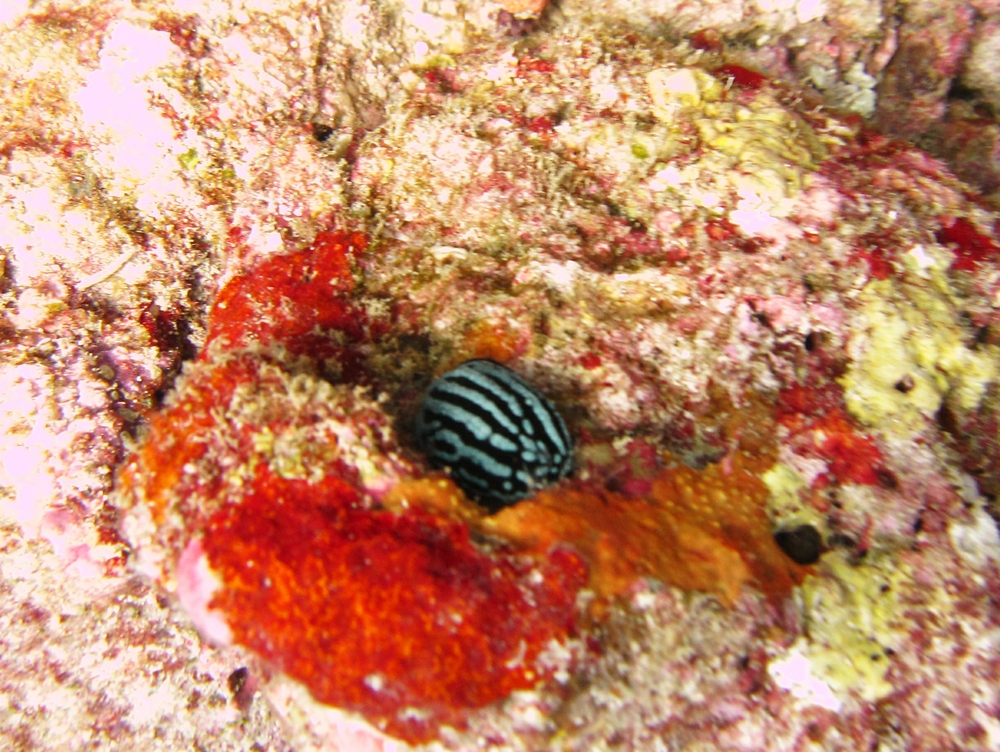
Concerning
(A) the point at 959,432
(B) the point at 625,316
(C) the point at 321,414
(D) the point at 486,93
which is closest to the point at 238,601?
(C) the point at 321,414

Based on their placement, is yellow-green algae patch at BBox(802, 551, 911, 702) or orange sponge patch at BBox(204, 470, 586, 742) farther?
yellow-green algae patch at BBox(802, 551, 911, 702)

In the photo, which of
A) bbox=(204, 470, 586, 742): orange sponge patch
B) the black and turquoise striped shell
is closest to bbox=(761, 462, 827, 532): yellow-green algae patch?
the black and turquoise striped shell

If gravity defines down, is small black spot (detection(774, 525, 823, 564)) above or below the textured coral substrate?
below

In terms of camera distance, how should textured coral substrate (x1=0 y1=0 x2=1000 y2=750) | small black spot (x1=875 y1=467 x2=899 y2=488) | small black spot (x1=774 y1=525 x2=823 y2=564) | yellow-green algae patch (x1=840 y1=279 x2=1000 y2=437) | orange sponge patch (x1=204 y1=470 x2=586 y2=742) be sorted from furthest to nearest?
yellow-green algae patch (x1=840 y1=279 x2=1000 y2=437) → small black spot (x1=875 y1=467 x2=899 y2=488) → small black spot (x1=774 y1=525 x2=823 y2=564) → textured coral substrate (x1=0 y1=0 x2=1000 y2=750) → orange sponge patch (x1=204 y1=470 x2=586 y2=742)

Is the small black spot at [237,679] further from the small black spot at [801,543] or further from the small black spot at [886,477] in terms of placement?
the small black spot at [886,477]

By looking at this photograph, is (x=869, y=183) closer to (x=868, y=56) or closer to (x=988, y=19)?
(x=868, y=56)

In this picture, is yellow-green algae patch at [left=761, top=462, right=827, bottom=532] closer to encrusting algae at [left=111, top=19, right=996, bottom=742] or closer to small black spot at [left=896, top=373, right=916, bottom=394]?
encrusting algae at [left=111, top=19, right=996, bottom=742]

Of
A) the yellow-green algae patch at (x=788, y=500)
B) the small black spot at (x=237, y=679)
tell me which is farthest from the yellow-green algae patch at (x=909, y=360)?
the small black spot at (x=237, y=679)

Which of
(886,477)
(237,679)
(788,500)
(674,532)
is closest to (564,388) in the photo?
(674,532)

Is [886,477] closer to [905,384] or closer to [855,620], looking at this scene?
[905,384]
